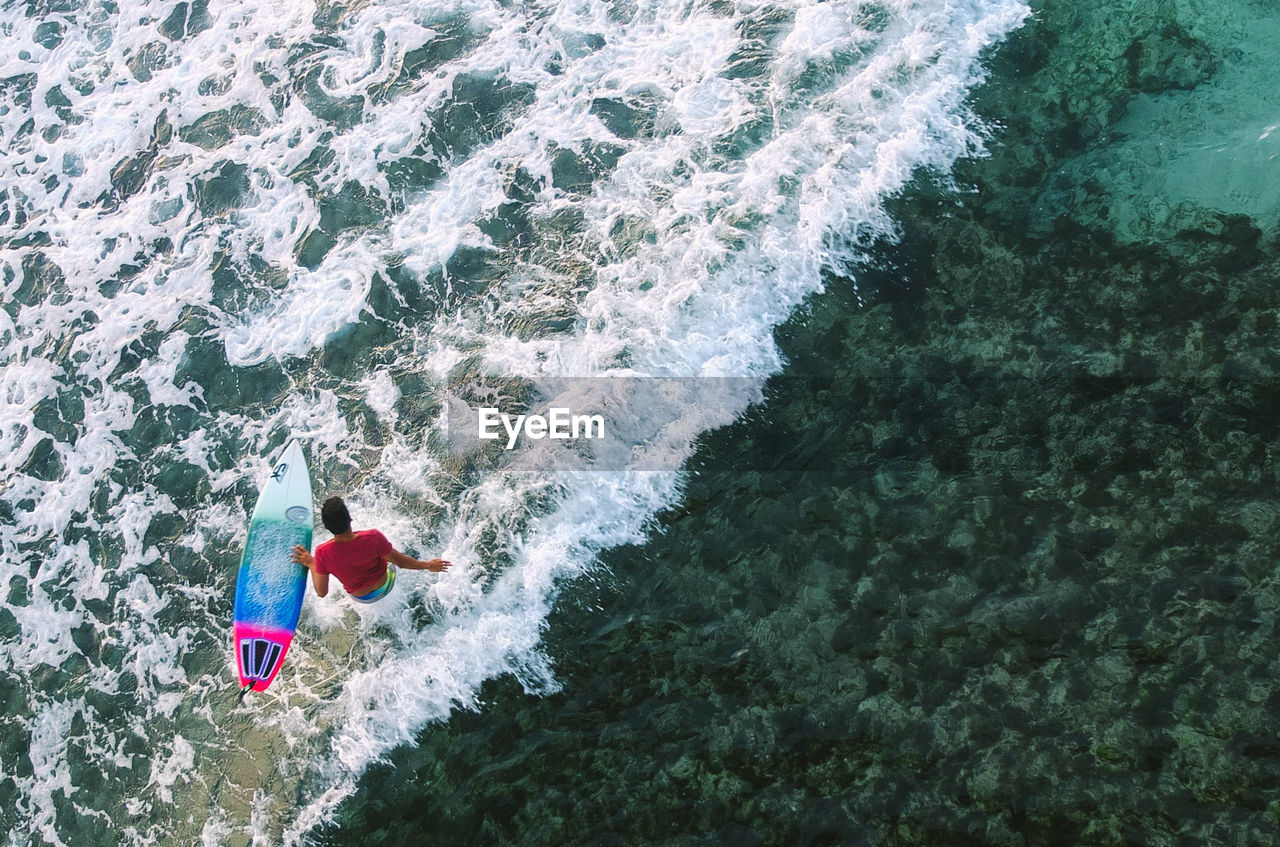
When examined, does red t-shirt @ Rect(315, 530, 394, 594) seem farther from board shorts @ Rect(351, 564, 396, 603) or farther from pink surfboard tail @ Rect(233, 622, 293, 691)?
pink surfboard tail @ Rect(233, 622, 293, 691)

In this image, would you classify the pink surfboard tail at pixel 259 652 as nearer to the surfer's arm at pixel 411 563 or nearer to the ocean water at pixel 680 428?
the ocean water at pixel 680 428

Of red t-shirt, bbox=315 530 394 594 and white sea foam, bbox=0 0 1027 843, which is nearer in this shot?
red t-shirt, bbox=315 530 394 594

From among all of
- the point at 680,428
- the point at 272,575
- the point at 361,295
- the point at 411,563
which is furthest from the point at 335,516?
the point at 361,295

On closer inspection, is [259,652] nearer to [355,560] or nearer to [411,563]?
[355,560]

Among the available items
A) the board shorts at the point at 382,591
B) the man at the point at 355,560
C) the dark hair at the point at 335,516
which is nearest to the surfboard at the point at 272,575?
the board shorts at the point at 382,591

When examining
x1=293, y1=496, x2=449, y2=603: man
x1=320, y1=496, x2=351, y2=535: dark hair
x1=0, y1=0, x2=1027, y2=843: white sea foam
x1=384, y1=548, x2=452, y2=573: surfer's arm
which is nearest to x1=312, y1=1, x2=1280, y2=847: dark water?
x1=0, y1=0, x2=1027, y2=843: white sea foam

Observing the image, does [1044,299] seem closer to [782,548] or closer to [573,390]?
[782,548]

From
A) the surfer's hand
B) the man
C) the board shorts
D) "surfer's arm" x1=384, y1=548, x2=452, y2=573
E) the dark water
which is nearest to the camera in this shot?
the dark water
